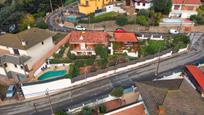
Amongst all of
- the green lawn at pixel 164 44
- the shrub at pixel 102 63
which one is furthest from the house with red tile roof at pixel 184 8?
the shrub at pixel 102 63

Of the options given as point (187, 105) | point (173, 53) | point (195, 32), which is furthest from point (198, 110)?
point (195, 32)

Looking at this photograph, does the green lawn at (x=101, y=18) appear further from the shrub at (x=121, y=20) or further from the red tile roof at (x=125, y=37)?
the red tile roof at (x=125, y=37)

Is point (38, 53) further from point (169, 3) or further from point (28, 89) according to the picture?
point (169, 3)

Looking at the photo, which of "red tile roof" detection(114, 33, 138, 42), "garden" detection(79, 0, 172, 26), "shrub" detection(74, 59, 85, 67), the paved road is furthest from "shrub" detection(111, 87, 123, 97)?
"garden" detection(79, 0, 172, 26)

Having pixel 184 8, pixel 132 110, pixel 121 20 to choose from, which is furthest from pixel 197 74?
pixel 184 8

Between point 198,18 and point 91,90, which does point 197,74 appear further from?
point 198,18

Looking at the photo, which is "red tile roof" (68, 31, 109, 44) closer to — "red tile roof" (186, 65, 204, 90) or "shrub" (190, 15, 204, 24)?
"red tile roof" (186, 65, 204, 90)
